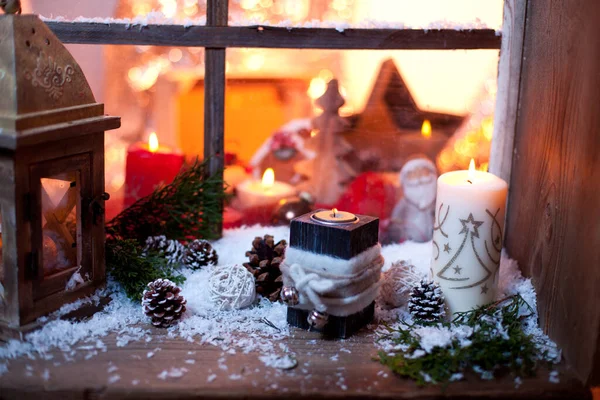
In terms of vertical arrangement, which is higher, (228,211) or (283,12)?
(283,12)

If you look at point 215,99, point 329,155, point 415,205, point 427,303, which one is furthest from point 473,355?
point 215,99

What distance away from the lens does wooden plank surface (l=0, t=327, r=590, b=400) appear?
2.67 ft

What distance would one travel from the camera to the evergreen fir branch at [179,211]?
1232 millimetres

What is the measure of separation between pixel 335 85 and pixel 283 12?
0.19 meters

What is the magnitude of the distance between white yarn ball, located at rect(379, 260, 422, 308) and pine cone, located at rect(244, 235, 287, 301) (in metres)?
0.19

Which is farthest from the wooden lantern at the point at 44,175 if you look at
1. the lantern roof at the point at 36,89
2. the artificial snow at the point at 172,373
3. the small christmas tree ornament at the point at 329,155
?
the small christmas tree ornament at the point at 329,155

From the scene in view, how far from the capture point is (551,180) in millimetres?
1028

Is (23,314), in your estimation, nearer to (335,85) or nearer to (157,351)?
(157,351)

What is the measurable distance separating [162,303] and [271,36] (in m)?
0.57

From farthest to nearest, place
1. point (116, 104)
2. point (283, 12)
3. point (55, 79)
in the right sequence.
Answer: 1. point (116, 104)
2. point (283, 12)
3. point (55, 79)

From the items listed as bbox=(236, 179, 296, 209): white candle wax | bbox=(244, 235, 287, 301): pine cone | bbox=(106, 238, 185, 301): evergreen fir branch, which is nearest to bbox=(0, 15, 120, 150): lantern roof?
bbox=(106, 238, 185, 301): evergreen fir branch

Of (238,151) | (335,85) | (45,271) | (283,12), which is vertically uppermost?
(283,12)

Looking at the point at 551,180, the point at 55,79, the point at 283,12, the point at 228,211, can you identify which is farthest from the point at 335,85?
the point at 55,79

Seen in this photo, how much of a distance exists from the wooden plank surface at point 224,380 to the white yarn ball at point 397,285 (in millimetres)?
182
